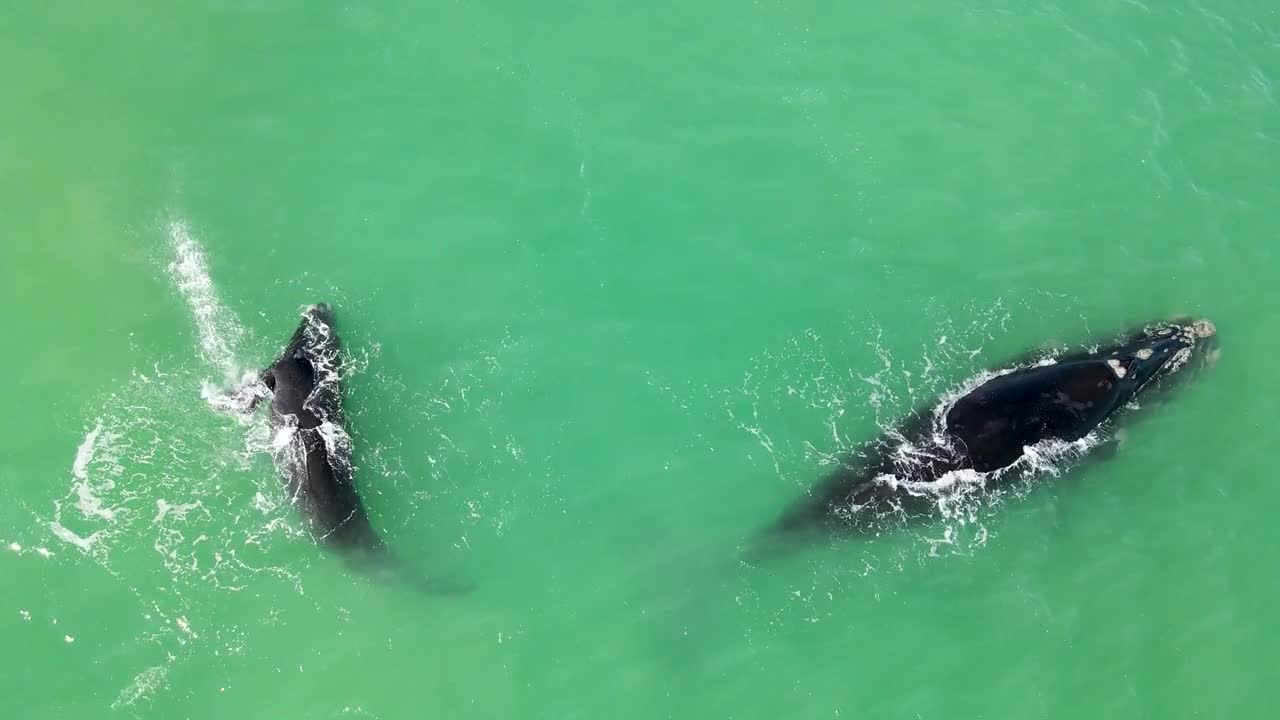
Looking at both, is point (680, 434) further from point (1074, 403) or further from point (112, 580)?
point (112, 580)

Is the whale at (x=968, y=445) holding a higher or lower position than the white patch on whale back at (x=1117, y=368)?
lower

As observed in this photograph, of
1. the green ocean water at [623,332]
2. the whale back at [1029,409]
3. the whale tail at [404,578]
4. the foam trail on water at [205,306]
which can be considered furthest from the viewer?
the foam trail on water at [205,306]

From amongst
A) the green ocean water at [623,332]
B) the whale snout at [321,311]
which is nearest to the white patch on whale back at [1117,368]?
the green ocean water at [623,332]

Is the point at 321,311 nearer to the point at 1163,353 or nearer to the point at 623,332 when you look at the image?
the point at 623,332

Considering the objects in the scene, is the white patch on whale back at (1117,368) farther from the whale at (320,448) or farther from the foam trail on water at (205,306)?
the foam trail on water at (205,306)

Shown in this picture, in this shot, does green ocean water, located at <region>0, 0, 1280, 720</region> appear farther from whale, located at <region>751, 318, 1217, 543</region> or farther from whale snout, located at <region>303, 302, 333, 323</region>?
whale, located at <region>751, 318, 1217, 543</region>

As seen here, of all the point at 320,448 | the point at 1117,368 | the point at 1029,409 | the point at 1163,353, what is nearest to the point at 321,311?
the point at 320,448
